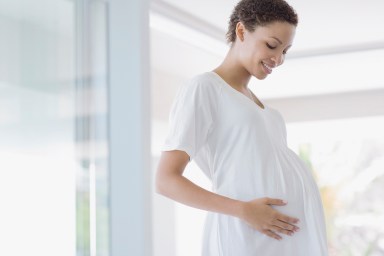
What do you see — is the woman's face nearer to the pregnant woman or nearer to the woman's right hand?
the pregnant woman

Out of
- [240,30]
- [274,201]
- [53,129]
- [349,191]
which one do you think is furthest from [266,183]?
[349,191]

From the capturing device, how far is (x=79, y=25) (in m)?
2.58

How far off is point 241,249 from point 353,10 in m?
3.41

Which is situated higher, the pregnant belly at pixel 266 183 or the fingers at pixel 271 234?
the pregnant belly at pixel 266 183

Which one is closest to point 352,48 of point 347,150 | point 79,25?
point 79,25

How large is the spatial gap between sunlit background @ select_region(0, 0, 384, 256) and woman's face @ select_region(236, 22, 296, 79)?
3.04ft

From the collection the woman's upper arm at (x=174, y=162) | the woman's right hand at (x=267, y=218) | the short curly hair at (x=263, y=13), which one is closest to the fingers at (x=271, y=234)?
the woman's right hand at (x=267, y=218)

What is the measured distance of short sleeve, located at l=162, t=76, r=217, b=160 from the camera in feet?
4.78

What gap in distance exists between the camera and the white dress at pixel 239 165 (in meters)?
1.47

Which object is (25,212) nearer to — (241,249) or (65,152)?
(65,152)

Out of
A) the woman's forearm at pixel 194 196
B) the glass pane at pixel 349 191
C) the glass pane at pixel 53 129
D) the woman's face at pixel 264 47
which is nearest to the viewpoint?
the woman's forearm at pixel 194 196

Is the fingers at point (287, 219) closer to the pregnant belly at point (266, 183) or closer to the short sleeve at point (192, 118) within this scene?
the pregnant belly at point (266, 183)

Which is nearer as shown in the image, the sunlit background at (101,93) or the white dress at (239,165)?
the white dress at (239,165)

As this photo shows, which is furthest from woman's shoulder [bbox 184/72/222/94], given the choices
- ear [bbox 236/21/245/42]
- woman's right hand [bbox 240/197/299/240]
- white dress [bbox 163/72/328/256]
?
woman's right hand [bbox 240/197/299/240]
